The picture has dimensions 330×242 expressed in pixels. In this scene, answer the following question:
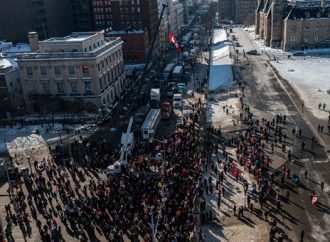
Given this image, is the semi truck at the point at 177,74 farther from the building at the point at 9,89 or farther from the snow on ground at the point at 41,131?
the building at the point at 9,89

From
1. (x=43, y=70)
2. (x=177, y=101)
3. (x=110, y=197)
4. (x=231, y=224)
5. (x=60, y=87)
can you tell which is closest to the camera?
(x=231, y=224)

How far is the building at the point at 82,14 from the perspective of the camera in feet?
403

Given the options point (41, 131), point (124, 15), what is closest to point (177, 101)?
point (41, 131)

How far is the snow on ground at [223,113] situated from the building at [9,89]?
112 ft

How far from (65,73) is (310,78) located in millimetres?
50727

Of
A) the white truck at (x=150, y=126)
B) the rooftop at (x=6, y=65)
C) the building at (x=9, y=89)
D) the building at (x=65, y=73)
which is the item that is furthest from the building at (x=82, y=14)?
the white truck at (x=150, y=126)

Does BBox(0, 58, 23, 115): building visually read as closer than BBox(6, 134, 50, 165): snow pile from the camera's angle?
No

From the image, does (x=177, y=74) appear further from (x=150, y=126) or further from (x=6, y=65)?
(x=150, y=126)

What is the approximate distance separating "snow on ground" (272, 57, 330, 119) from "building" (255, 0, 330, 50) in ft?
45.1

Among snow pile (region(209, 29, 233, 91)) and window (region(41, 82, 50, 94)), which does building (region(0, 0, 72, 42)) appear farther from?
snow pile (region(209, 29, 233, 91))

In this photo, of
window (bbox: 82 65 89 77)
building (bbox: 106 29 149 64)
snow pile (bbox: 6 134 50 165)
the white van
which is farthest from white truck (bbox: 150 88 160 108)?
building (bbox: 106 29 149 64)

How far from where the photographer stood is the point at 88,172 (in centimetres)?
4584

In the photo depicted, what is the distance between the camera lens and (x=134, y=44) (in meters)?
103

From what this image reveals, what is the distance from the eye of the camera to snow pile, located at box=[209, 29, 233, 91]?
277 ft
